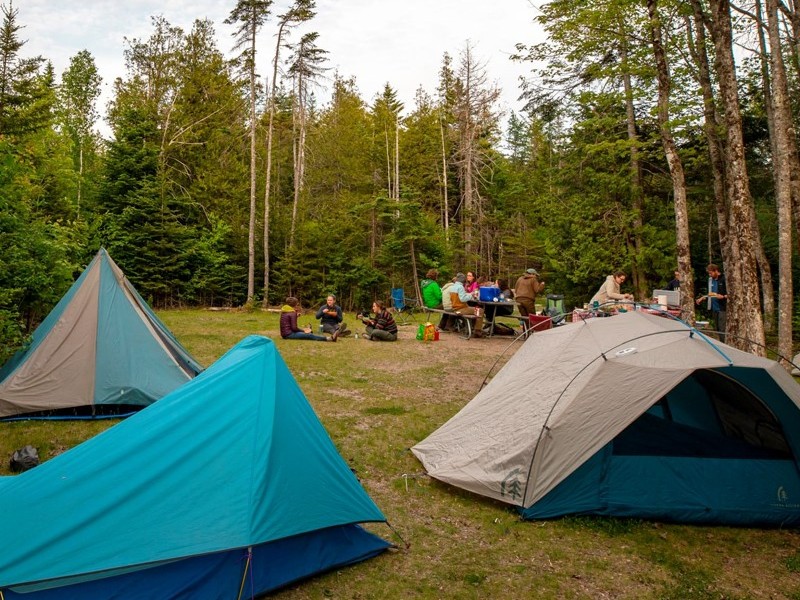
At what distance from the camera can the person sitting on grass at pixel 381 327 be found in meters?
12.9

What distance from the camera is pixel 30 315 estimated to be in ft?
29.8

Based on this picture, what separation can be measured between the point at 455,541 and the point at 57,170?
69.1 feet

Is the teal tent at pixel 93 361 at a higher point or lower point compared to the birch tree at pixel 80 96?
lower

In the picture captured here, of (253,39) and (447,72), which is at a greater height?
(447,72)

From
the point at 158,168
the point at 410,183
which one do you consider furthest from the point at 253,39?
the point at 410,183

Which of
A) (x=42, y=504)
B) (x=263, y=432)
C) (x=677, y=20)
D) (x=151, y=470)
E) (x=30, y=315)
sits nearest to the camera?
(x=42, y=504)

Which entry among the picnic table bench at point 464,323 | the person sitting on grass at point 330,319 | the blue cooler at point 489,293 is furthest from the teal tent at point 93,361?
the blue cooler at point 489,293

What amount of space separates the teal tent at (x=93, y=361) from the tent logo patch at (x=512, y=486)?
428 centimetres

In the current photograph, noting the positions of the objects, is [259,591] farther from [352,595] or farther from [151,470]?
[151,470]

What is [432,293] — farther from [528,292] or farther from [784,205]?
[784,205]

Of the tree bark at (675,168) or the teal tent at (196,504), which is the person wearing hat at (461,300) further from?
the teal tent at (196,504)

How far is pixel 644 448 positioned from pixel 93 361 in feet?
19.5

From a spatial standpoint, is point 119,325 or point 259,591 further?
point 119,325

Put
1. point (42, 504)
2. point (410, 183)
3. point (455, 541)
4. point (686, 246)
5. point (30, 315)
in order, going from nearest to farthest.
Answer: point (42, 504), point (455, 541), point (30, 315), point (686, 246), point (410, 183)
